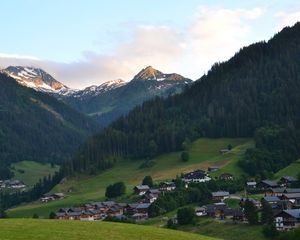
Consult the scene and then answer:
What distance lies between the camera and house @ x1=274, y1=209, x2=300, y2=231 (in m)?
105

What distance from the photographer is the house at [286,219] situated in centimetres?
10481

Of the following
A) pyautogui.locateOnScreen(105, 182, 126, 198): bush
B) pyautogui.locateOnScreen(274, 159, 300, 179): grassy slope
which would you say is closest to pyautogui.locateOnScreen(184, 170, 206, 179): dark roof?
pyautogui.locateOnScreen(105, 182, 126, 198): bush

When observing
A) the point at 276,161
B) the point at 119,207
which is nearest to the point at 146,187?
the point at 119,207

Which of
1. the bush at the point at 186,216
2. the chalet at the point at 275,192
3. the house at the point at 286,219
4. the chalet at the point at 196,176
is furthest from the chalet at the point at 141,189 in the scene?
the house at the point at 286,219

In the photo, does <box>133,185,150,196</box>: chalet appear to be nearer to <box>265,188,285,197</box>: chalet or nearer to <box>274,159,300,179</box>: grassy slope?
<box>274,159,300,179</box>: grassy slope

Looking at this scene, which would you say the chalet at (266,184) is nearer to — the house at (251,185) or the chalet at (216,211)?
the house at (251,185)

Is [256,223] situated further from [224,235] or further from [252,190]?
[252,190]

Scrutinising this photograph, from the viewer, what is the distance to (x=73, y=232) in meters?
60.8

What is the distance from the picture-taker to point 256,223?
110 metres

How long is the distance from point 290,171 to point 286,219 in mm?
74246

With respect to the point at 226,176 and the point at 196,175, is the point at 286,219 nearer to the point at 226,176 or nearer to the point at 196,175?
the point at 226,176

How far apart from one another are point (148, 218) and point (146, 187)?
37.6 metres

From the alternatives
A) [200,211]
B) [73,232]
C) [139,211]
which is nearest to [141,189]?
[139,211]

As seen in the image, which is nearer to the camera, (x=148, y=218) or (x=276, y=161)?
(x=148, y=218)
